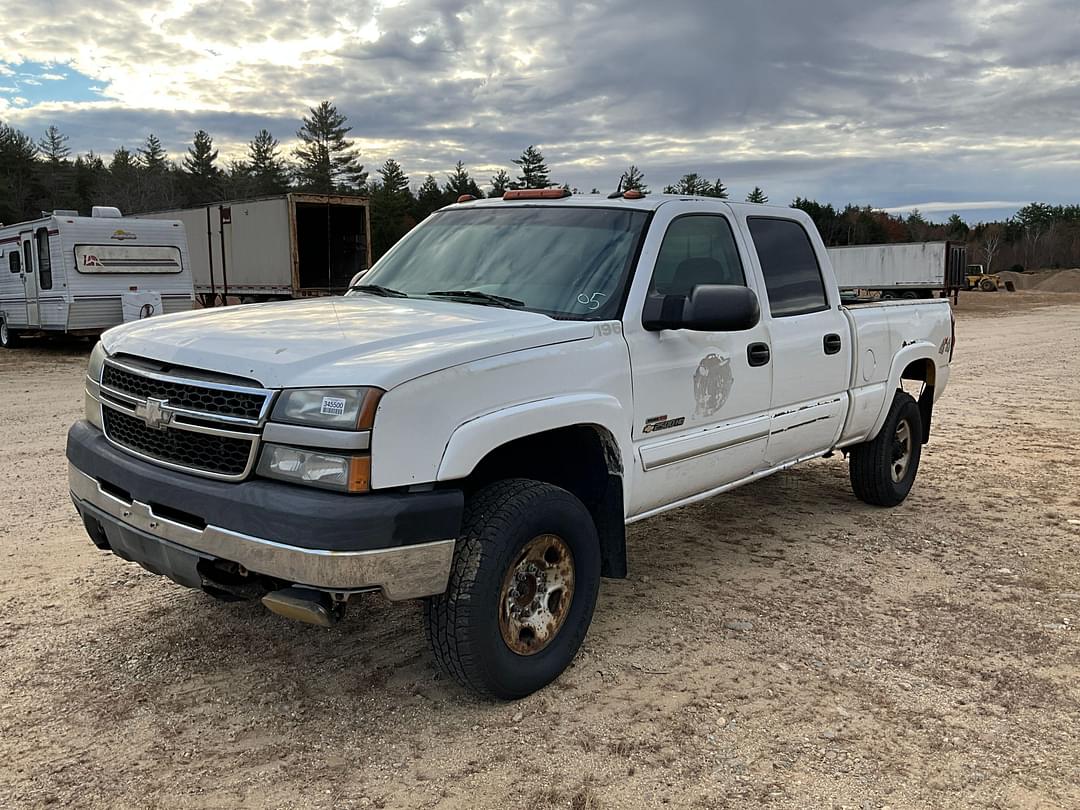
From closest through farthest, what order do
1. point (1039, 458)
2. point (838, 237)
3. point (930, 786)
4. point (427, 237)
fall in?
point (930, 786), point (427, 237), point (1039, 458), point (838, 237)

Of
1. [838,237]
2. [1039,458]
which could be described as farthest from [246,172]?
[1039,458]

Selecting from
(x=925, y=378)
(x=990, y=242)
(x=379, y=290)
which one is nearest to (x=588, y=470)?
(x=379, y=290)

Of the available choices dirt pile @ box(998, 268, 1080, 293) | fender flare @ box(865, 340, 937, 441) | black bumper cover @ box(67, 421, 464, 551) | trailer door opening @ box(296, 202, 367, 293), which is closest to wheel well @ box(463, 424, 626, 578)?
black bumper cover @ box(67, 421, 464, 551)

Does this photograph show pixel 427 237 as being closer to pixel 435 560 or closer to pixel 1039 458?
pixel 435 560

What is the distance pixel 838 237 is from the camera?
278 feet

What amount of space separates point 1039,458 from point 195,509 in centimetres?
758

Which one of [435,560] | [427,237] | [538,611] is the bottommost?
[538,611]

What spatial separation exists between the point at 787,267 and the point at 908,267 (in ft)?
117

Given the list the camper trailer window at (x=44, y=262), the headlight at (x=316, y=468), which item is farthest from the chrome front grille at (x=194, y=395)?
the camper trailer window at (x=44, y=262)

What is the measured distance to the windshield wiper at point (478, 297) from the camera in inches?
160

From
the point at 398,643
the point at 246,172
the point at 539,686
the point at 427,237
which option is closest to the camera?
the point at 539,686

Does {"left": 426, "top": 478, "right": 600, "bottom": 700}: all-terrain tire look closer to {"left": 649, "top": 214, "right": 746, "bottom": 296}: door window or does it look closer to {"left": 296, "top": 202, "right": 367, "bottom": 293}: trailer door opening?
{"left": 649, "top": 214, "right": 746, "bottom": 296}: door window

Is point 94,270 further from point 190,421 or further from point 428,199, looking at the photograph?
point 428,199

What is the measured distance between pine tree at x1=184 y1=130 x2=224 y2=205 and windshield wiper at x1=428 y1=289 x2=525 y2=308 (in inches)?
3110
